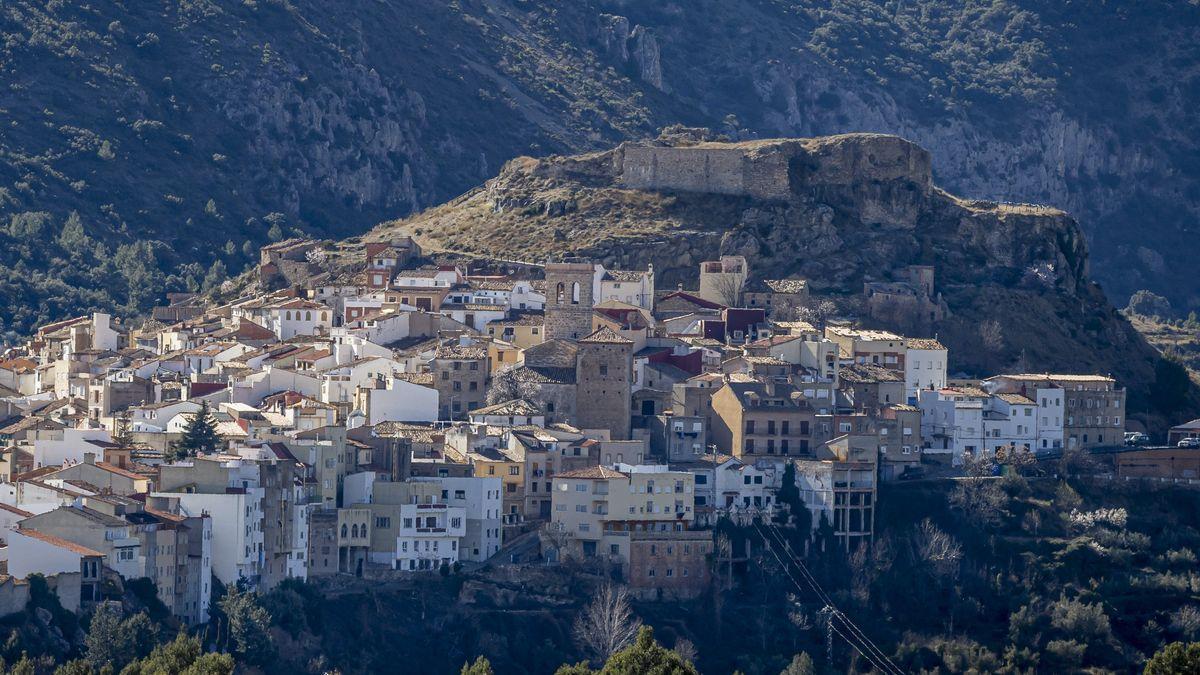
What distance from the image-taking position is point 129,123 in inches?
6654

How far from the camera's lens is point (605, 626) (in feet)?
294

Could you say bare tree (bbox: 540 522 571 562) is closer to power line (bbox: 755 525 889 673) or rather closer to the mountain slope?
power line (bbox: 755 525 889 673)

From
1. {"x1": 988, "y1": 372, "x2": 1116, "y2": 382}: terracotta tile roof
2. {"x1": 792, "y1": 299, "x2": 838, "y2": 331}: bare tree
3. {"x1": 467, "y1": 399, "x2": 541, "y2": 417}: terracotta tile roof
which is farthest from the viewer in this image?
{"x1": 792, "y1": 299, "x2": 838, "y2": 331}: bare tree

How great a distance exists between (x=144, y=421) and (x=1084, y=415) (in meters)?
32.4

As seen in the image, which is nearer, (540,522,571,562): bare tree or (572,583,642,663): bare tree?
(572,583,642,663): bare tree

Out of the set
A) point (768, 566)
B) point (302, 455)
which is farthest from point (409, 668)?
point (768, 566)

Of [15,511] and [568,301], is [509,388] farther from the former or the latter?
[15,511]

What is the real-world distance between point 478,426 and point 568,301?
1082 centimetres

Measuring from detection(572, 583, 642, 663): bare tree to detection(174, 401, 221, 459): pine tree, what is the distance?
38.4 ft

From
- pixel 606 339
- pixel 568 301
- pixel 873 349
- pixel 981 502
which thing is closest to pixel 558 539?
pixel 606 339

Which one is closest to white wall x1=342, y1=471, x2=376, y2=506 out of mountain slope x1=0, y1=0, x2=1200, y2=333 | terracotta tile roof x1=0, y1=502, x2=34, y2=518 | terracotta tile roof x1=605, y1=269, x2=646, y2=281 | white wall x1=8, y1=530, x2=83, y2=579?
terracotta tile roof x1=0, y1=502, x2=34, y2=518

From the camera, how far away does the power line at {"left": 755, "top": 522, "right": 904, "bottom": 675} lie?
3681 inches

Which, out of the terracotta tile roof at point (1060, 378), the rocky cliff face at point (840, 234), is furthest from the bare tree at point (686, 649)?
the rocky cliff face at point (840, 234)

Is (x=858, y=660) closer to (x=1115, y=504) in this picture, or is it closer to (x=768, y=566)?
(x=768, y=566)
